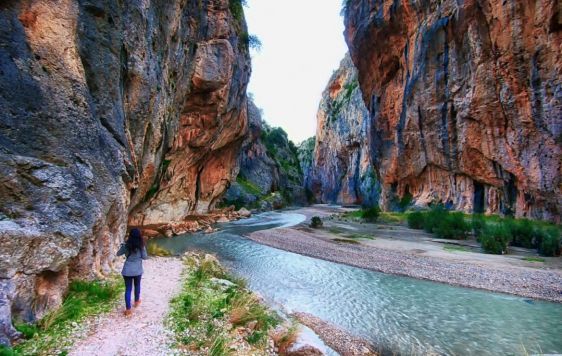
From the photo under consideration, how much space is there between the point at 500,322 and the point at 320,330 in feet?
18.8

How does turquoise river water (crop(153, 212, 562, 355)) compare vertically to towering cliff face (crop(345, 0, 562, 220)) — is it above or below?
below

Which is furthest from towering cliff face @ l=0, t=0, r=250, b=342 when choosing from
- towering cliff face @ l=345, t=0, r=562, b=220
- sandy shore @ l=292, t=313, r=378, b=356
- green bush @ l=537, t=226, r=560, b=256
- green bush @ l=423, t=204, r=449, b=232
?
towering cliff face @ l=345, t=0, r=562, b=220

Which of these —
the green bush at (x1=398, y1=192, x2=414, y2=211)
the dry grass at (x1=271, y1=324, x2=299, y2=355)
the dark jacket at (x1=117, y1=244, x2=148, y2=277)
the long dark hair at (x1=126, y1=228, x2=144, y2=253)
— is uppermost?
the green bush at (x1=398, y1=192, x2=414, y2=211)

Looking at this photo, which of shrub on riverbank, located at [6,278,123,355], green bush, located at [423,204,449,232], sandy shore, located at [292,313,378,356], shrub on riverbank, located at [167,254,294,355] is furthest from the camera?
green bush, located at [423,204,449,232]

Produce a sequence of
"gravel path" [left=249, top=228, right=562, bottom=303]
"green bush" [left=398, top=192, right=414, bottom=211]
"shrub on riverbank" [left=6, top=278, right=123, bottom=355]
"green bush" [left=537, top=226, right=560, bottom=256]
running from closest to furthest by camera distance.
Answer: "shrub on riverbank" [left=6, top=278, right=123, bottom=355]
"gravel path" [left=249, top=228, right=562, bottom=303]
"green bush" [left=537, top=226, right=560, bottom=256]
"green bush" [left=398, top=192, right=414, bottom=211]

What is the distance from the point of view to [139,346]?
545 centimetres

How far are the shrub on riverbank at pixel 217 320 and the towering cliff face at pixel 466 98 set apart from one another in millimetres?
23716

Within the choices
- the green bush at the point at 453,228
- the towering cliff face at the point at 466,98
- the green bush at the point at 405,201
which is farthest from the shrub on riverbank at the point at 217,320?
the green bush at the point at 405,201

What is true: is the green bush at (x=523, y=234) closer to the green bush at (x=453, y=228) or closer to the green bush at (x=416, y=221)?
the green bush at (x=453, y=228)

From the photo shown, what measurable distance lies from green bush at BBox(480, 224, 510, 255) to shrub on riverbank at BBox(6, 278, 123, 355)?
19803 mm

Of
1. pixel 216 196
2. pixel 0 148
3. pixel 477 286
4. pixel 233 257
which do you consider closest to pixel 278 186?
pixel 216 196

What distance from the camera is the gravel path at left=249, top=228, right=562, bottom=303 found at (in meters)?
12.0

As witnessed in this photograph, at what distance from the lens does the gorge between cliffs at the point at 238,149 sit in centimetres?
705

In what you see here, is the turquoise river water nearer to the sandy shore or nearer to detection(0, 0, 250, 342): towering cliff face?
the sandy shore
